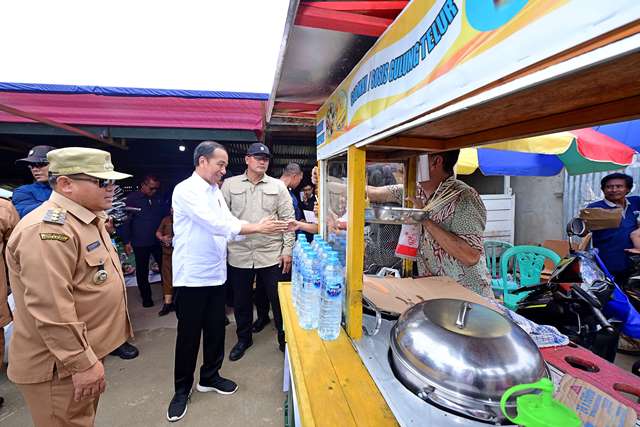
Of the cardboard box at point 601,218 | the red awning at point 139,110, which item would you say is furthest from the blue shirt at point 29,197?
the cardboard box at point 601,218

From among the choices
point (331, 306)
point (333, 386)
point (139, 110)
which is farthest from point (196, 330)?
point (139, 110)

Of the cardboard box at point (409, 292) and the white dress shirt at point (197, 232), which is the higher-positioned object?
the white dress shirt at point (197, 232)

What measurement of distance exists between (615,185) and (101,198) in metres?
4.60

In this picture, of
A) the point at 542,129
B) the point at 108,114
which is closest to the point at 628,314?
the point at 542,129

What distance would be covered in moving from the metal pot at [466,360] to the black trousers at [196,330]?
63.1 inches

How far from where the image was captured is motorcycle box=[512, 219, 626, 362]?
1719mm

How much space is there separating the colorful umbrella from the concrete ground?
9.49 ft

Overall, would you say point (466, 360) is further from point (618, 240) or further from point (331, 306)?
point (618, 240)

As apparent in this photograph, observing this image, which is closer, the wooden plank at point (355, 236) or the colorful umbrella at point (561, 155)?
the wooden plank at point (355, 236)

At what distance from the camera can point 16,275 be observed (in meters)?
1.29

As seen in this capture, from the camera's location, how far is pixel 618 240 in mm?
3227

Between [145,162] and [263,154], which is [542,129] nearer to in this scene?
[263,154]

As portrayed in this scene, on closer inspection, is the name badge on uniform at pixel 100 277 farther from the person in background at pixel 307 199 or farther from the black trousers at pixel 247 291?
the person in background at pixel 307 199

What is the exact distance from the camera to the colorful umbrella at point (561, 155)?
291 centimetres
